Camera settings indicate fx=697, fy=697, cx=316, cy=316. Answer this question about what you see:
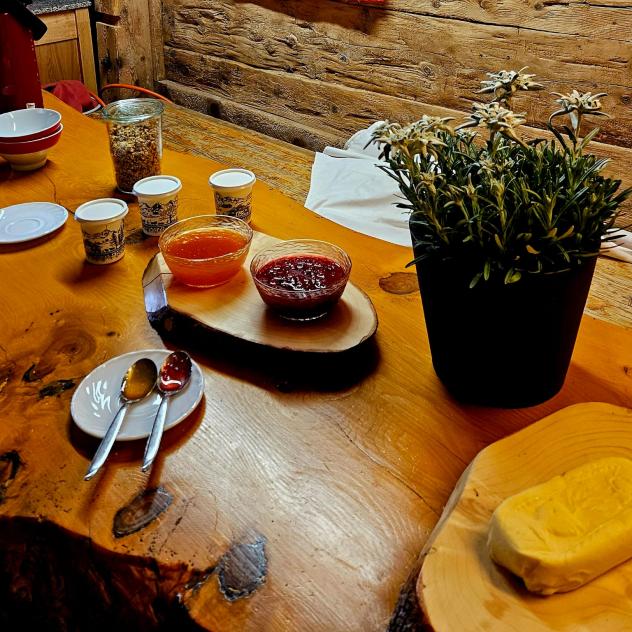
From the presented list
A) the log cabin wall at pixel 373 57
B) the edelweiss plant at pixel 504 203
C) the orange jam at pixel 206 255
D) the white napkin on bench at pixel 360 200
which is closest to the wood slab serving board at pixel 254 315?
the orange jam at pixel 206 255

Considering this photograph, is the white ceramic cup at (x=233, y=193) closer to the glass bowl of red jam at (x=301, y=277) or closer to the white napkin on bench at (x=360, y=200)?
the glass bowl of red jam at (x=301, y=277)

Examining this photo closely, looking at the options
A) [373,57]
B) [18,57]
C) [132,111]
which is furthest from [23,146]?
[373,57]

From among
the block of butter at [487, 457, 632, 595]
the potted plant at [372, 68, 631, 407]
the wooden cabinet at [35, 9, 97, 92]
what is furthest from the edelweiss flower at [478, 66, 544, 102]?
the wooden cabinet at [35, 9, 97, 92]

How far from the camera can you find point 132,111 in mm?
1785

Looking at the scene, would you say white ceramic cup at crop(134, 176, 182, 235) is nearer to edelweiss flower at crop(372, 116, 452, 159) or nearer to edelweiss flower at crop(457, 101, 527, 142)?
edelweiss flower at crop(372, 116, 452, 159)

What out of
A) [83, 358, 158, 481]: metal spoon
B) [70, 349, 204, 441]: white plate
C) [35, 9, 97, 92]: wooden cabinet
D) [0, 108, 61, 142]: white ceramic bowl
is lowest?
[35, 9, 97, 92]: wooden cabinet

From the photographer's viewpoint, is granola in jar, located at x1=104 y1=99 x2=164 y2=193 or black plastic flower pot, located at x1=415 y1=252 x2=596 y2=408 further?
granola in jar, located at x1=104 y1=99 x2=164 y2=193

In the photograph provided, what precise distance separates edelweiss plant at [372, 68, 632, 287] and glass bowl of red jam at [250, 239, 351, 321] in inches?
10.0

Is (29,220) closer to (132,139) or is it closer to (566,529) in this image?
(132,139)

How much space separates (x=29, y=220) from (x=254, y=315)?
29.5 inches

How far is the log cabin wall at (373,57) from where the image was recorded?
2539 mm

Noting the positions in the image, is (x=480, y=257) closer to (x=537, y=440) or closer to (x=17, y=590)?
(x=537, y=440)

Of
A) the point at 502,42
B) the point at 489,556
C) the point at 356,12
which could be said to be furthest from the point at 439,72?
the point at 489,556

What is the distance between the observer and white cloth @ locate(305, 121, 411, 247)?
8.11 feet
